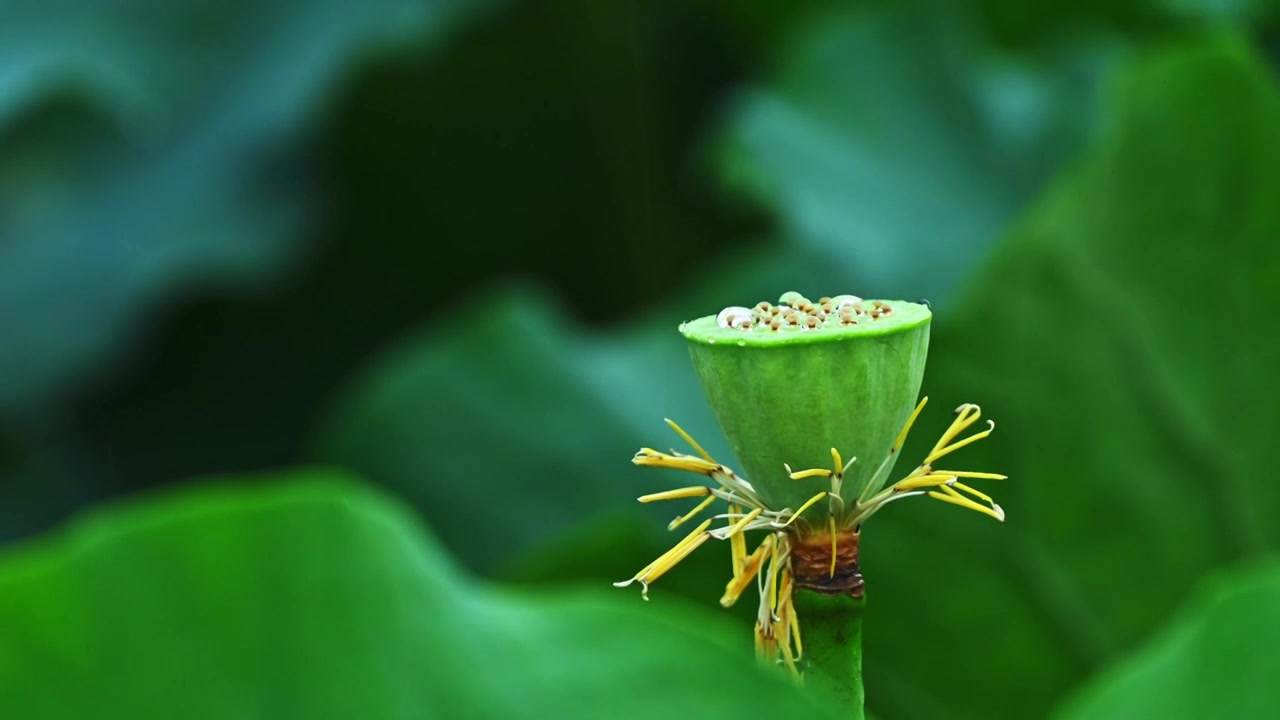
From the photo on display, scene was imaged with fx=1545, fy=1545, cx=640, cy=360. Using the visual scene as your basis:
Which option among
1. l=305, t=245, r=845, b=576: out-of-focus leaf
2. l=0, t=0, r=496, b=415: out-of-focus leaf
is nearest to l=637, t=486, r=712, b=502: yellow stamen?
l=305, t=245, r=845, b=576: out-of-focus leaf

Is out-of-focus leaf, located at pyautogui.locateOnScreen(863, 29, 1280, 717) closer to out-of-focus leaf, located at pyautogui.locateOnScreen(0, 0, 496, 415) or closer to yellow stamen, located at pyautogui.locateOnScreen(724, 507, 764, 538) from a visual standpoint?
yellow stamen, located at pyautogui.locateOnScreen(724, 507, 764, 538)

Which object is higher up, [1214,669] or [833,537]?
[833,537]

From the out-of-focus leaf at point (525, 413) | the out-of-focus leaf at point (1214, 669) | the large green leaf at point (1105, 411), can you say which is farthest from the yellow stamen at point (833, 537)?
the out-of-focus leaf at point (525, 413)

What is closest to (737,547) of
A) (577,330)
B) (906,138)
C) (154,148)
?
(906,138)

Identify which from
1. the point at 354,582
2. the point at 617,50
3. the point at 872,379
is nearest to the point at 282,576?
the point at 354,582

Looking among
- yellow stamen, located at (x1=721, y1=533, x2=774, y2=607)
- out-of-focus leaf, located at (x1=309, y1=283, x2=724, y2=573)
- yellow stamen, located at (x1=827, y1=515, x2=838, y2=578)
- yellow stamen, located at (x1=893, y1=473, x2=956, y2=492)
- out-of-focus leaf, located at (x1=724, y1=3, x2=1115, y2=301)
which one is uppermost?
yellow stamen, located at (x1=893, y1=473, x2=956, y2=492)

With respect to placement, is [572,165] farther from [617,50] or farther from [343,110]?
[343,110]

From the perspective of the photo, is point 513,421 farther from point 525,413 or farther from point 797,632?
point 797,632
